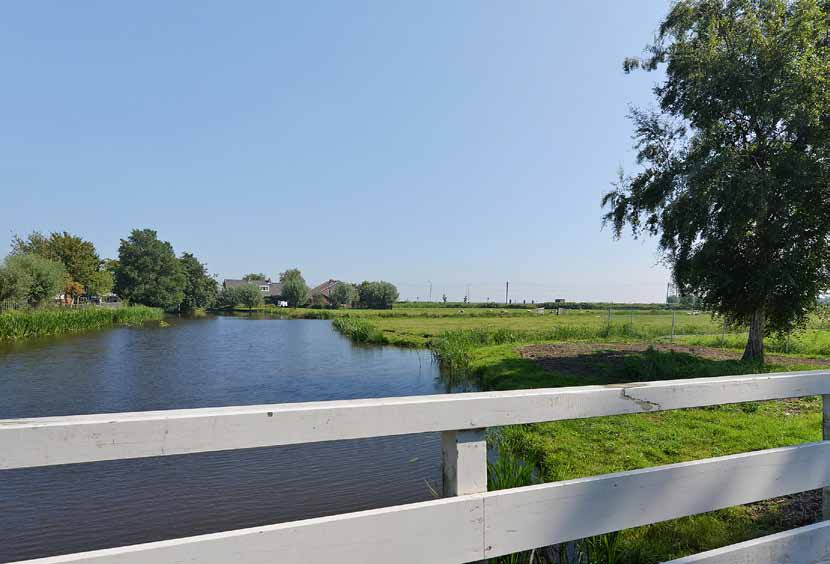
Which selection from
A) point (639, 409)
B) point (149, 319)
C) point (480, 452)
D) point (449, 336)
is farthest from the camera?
point (149, 319)

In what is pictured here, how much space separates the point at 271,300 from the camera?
104 metres

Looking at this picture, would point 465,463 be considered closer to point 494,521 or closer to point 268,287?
point 494,521

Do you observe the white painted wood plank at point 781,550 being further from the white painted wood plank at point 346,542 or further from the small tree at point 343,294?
the small tree at point 343,294

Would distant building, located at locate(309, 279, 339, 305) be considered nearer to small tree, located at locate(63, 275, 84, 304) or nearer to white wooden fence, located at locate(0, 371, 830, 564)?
small tree, located at locate(63, 275, 84, 304)

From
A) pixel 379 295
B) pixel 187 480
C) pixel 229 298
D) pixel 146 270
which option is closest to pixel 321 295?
pixel 379 295

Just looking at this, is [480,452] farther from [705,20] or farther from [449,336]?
[449,336]

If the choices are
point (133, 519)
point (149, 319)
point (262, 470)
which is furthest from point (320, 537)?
point (149, 319)

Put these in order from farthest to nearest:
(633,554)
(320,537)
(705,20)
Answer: (705,20), (633,554), (320,537)

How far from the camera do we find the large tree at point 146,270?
6981 centimetres

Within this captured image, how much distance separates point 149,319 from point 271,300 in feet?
152

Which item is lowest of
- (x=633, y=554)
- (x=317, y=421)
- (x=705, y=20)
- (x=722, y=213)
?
(x=633, y=554)

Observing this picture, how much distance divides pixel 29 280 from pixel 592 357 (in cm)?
4348

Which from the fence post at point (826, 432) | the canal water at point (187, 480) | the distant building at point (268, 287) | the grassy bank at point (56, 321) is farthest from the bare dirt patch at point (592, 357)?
the distant building at point (268, 287)

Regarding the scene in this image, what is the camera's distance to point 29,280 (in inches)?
1502
